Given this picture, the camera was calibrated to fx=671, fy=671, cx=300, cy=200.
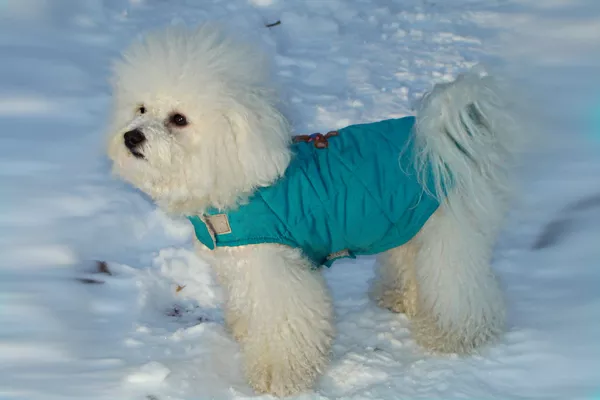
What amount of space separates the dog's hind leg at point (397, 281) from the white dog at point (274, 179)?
0.37 ft

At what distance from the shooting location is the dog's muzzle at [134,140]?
91.6 inches

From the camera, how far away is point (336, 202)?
8.61ft

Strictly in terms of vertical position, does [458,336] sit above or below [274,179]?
below

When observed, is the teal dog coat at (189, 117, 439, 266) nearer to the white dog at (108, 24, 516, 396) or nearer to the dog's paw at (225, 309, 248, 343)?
the white dog at (108, 24, 516, 396)

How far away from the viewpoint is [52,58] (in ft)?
15.9

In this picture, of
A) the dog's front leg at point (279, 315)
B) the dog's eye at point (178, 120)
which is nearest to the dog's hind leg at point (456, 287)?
the dog's front leg at point (279, 315)

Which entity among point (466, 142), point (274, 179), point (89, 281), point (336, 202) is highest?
point (466, 142)

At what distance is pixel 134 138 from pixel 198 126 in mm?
224

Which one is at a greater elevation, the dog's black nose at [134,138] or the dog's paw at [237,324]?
the dog's black nose at [134,138]

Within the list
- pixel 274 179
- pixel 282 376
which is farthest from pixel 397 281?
pixel 274 179

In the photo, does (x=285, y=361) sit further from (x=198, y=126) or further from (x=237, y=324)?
(x=198, y=126)

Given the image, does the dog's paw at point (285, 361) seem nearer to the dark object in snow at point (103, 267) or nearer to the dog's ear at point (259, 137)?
the dog's ear at point (259, 137)

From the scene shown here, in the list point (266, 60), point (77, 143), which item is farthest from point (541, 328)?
point (77, 143)

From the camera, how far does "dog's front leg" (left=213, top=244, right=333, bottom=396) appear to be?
2561mm
